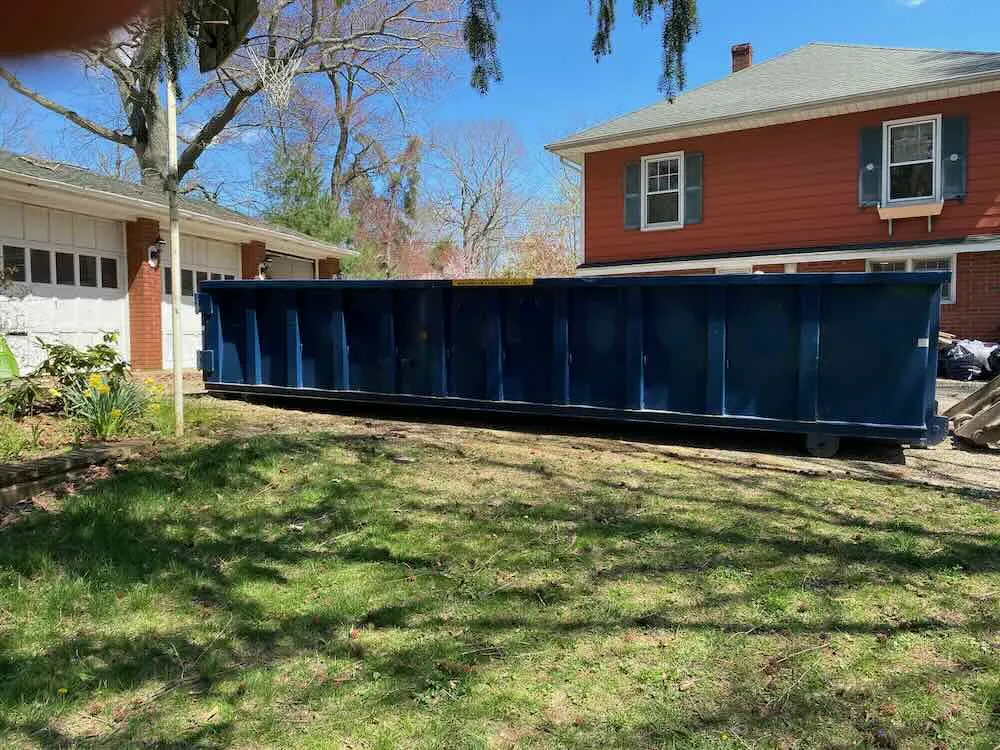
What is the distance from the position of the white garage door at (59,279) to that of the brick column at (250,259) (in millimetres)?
Result: 3759

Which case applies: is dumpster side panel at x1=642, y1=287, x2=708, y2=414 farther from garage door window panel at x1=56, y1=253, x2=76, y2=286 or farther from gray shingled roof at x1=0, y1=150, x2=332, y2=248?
garage door window panel at x1=56, y1=253, x2=76, y2=286

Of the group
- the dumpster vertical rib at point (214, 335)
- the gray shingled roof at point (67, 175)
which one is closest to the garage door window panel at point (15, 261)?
the gray shingled roof at point (67, 175)

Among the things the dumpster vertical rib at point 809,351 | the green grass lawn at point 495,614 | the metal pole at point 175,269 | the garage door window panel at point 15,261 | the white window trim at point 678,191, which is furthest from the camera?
the white window trim at point 678,191

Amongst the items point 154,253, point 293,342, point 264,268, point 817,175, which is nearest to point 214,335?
point 293,342

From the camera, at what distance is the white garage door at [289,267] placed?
20.7m

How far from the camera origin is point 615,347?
7117mm

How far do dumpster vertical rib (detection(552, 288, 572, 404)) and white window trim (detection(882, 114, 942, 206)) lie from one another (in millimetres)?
9331

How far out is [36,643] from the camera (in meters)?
3.02

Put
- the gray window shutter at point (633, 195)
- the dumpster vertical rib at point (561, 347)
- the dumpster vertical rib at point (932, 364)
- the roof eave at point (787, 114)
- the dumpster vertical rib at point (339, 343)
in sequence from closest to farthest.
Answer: the dumpster vertical rib at point (932, 364) < the dumpster vertical rib at point (561, 347) < the dumpster vertical rib at point (339, 343) < the roof eave at point (787, 114) < the gray window shutter at point (633, 195)

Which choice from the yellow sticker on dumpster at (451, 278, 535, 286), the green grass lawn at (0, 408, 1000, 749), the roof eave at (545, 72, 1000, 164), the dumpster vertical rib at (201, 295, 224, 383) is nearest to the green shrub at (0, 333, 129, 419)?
the green grass lawn at (0, 408, 1000, 749)

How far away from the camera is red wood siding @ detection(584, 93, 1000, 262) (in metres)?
12.7

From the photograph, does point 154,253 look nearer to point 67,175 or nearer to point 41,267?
point 67,175

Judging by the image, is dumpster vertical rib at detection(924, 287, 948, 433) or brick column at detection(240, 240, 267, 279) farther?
brick column at detection(240, 240, 267, 279)

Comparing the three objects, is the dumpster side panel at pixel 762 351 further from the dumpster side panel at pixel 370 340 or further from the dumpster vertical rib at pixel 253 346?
the dumpster vertical rib at pixel 253 346
